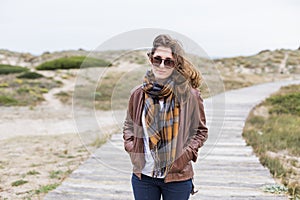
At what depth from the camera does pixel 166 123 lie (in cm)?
180

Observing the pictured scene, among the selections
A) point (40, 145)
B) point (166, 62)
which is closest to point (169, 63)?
point (166, 62)

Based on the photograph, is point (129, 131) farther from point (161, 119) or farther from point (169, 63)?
point (169, 63)

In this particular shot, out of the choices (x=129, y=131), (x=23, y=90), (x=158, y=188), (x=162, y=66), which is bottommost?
(x=23, y=90)

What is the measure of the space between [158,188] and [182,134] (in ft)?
1.16

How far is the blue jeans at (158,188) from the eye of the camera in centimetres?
192

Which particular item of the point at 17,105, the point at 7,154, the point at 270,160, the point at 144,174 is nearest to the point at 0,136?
the point at 7,154

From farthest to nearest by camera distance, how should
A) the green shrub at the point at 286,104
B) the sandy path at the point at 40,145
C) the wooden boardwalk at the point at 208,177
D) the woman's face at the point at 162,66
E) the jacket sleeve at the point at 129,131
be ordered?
the green shrub at the point at 286,104
the sandy path at the point at 40,145
the wooden boardwalk at the point at 208,177
the jacket sleeve at the point at 129,131
the woman's face at the point at 162,66

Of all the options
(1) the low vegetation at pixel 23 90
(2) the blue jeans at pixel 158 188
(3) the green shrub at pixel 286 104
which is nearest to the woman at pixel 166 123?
(2) the blue jeans at pixel 158 188

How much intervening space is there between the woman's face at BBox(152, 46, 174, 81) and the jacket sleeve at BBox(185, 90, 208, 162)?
18 cm

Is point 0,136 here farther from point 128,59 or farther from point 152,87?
point 152,87

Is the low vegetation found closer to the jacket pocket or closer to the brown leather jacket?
the brown leather jacket

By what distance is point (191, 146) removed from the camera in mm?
1862

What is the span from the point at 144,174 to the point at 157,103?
0.40m

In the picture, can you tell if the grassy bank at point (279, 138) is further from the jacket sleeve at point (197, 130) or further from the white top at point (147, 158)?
the white top at point (147, 158)
